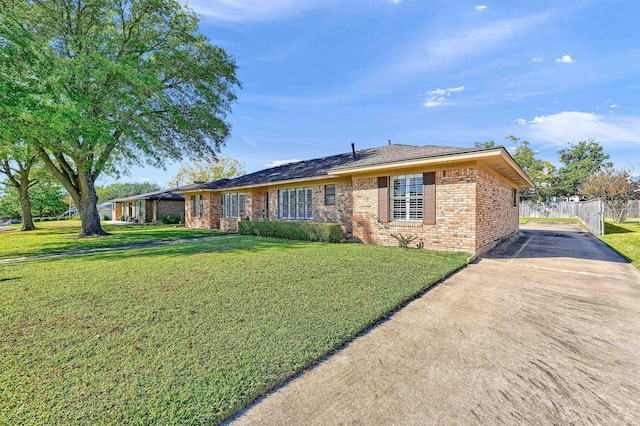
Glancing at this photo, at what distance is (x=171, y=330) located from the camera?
10.6 feet

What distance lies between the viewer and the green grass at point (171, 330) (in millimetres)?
2061

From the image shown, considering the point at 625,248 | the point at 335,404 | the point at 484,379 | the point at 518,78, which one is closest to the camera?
the point at 335,404

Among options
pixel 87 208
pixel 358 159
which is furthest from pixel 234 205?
pixel 358 159

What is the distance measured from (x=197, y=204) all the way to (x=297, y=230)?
11171 millimetres

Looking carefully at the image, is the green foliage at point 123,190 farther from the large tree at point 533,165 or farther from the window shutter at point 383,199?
the large tree at point 533,165

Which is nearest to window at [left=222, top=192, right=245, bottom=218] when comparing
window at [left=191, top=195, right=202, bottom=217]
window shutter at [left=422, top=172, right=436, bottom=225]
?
window at [left=191, top=195, right=202, bottom=217]

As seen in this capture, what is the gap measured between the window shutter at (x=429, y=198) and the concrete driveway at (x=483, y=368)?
404cm

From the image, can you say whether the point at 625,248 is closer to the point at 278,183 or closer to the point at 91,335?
the point at 278,183

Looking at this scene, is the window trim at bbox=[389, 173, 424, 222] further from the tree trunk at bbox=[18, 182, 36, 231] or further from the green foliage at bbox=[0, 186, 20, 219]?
the green foliage at bbox=[0, 186, 20, 219]

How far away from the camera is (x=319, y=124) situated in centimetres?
1925

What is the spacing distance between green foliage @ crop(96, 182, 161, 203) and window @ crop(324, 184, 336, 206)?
64.6 m

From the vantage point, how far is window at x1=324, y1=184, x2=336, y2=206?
40.1 feet

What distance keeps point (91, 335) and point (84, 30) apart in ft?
53.7

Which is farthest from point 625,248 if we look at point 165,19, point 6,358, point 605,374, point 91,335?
point 165,19
